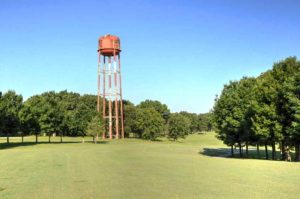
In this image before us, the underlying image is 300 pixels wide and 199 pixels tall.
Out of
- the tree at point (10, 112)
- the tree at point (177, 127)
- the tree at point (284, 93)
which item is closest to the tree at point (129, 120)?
the tree at point (177, 127)

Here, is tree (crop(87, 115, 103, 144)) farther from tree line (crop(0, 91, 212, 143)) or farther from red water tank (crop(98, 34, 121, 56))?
red water tank (crop(98, 34, 121, 56))

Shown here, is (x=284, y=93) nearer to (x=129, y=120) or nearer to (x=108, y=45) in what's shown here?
(x=108, y=45)

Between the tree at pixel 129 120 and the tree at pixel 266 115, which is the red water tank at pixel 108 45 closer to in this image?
the tree at pixel 129 120

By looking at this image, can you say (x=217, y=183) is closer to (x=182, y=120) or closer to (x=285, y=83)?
(x=285, y=83)

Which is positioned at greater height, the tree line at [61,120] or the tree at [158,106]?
the tree at [158,106]

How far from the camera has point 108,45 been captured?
12106 centimetres

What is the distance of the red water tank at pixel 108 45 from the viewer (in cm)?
12069

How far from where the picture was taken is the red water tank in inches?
4751

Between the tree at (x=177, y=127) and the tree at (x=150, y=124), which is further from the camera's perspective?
the tree at (x=177, y=127)

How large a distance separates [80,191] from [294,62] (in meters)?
36.7

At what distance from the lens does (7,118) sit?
7756 cm

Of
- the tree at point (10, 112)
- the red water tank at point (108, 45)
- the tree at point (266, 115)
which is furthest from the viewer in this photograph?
the red water tank at point (108, 45)

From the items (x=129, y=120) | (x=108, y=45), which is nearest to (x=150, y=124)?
(x=129, y=120)

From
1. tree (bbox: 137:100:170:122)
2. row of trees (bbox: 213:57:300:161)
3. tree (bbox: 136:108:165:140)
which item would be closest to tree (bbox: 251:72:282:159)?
row of trees (bbox: 213:57:300:161)
